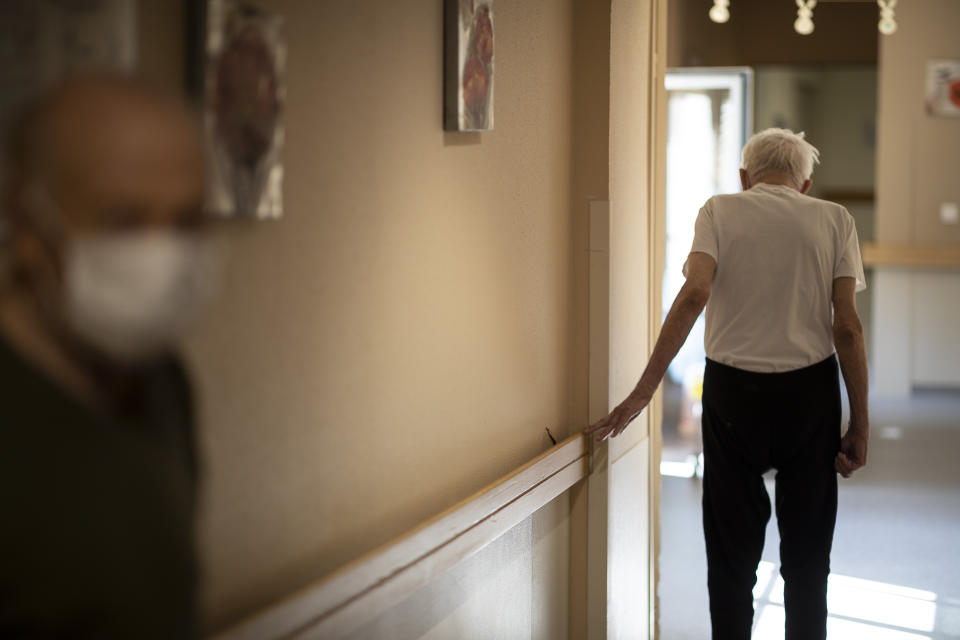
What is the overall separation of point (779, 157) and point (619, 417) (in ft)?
2.57

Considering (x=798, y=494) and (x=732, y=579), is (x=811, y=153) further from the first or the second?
(x=732, y=579)

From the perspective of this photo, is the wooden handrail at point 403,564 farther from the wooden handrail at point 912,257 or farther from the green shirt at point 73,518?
the wooden handrail at point 912,257

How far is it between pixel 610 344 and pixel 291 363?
1434 mm

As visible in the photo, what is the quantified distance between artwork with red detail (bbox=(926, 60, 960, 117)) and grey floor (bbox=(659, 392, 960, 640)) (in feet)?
10.3

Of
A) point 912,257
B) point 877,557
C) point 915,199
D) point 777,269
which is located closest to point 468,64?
point 777,269

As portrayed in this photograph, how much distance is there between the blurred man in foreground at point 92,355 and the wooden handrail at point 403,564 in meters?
0.41

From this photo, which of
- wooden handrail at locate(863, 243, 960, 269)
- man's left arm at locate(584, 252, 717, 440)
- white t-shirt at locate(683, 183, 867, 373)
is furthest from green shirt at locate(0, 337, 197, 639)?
wooden handrail at locate(863, 243, 960, 269)

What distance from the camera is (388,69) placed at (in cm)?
151

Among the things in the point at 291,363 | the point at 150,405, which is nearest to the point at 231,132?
the point at 291,363

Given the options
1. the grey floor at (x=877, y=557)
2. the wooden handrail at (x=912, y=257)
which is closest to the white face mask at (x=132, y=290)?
the grey floor at (x=877, y=557)

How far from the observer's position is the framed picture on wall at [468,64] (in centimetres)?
172

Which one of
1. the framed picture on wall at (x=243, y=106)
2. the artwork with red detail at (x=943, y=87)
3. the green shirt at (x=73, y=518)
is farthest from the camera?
the artwork with red detail at (x=943, y=87)

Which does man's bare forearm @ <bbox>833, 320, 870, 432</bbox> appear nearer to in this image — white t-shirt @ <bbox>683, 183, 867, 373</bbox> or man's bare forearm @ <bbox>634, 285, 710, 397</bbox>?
white t-shirt @ <bbox>683, 183, 867, 373</bbox>

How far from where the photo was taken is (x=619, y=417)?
2484 millimetres
